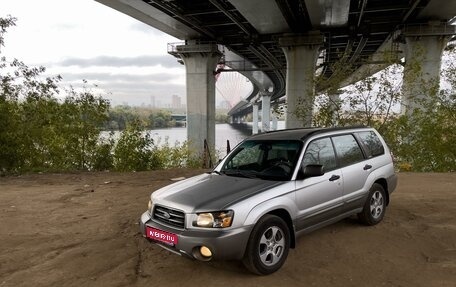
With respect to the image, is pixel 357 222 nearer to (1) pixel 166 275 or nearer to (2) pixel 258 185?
(2) pixel 258 185

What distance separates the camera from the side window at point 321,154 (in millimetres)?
4477

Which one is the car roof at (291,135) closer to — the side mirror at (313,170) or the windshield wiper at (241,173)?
the side mirror at (313,170)

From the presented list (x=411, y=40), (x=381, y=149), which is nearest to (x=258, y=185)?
(x=381, y=149)

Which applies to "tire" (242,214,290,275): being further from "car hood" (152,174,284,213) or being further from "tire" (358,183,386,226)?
"tire" (358,183,386,226)

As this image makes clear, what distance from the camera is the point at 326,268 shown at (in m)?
4.00

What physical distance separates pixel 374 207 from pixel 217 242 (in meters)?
3.09

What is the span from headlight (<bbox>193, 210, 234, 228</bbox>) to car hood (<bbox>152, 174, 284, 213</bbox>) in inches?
2.0

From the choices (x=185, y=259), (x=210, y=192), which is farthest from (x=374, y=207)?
(x=185, y=259)

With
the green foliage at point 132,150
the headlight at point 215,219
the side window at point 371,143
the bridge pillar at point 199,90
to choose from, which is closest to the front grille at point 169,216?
the headlight at point 215,219

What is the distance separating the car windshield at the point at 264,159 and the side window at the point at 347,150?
764 millimetres

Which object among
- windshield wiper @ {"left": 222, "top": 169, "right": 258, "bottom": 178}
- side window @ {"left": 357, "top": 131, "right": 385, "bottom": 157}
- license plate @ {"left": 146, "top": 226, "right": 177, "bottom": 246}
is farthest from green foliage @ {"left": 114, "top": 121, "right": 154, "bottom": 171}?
license plate @ {"left": 146, "top": 226, "right": 177, "bottom": 246}

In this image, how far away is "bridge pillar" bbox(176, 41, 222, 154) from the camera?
82.3ft

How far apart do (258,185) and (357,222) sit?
2389mm

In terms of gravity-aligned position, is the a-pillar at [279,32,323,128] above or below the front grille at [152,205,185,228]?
above
